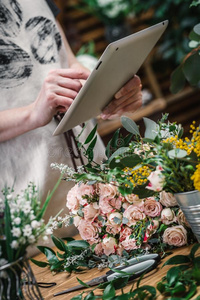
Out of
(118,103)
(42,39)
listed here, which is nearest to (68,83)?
(118,103)

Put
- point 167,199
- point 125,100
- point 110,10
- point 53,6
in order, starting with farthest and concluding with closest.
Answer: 1. point 110,10
2. point 53,6
3. point 125,100
4. point 167,199

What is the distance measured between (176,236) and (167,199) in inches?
3.1

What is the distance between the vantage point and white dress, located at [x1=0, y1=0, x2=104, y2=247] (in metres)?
1.47

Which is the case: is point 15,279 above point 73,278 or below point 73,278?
above

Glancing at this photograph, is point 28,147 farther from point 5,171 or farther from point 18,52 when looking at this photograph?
point 18,52

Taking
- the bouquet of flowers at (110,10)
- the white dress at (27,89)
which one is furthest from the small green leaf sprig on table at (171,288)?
the bouquet of flowers at (110,10)

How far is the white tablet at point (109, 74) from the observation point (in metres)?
1.07

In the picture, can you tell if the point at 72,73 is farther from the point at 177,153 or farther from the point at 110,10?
the point at 110,10

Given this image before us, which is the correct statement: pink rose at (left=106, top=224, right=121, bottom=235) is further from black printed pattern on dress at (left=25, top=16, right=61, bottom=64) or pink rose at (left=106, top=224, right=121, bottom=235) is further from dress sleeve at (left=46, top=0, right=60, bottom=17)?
dress sleeve at (left=46, top=0, right=60, bottom=17)

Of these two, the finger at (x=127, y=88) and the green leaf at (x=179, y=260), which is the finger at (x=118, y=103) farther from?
the green leaf at (x=179, y=260)

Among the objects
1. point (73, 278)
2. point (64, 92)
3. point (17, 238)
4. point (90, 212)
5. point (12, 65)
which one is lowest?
point (73, 278)

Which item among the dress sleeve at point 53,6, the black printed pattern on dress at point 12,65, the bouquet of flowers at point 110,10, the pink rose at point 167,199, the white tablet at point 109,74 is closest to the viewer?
the pink rose at point 167,199

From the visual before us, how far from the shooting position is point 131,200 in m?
1.00

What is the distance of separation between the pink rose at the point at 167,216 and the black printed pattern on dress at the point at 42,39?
79cm
